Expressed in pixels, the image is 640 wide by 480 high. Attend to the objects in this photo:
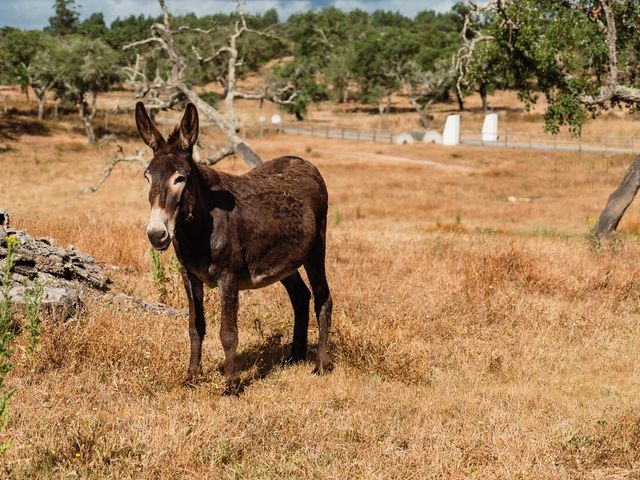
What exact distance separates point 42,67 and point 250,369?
53.2 meters

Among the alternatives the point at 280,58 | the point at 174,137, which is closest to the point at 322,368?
the point at 174,137

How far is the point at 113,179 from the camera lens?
113 feet

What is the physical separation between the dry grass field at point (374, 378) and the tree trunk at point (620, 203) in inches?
44.0

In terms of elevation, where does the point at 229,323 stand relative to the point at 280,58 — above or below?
below

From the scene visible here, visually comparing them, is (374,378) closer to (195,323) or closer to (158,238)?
(195,323)

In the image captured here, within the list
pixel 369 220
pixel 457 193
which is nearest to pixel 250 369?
pixel 369 220

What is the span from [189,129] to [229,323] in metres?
1.89

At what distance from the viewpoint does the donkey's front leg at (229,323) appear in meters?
5.55

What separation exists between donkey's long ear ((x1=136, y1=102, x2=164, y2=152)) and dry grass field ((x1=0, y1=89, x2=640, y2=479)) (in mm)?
2272

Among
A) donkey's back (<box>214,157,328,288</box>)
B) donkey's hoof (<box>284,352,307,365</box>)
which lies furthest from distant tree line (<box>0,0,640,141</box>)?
donkey's hoof (<box>284,352,307,365</box>)

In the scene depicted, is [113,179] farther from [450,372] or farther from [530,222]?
[450,372]

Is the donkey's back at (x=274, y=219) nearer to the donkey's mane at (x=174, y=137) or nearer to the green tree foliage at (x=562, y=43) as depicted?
the donkey's mane at (x=174, y=137)

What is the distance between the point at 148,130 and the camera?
205 inches

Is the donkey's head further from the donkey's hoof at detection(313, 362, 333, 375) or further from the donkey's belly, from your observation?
the donkey's hoof at detection(313, 362, 333, 375)
